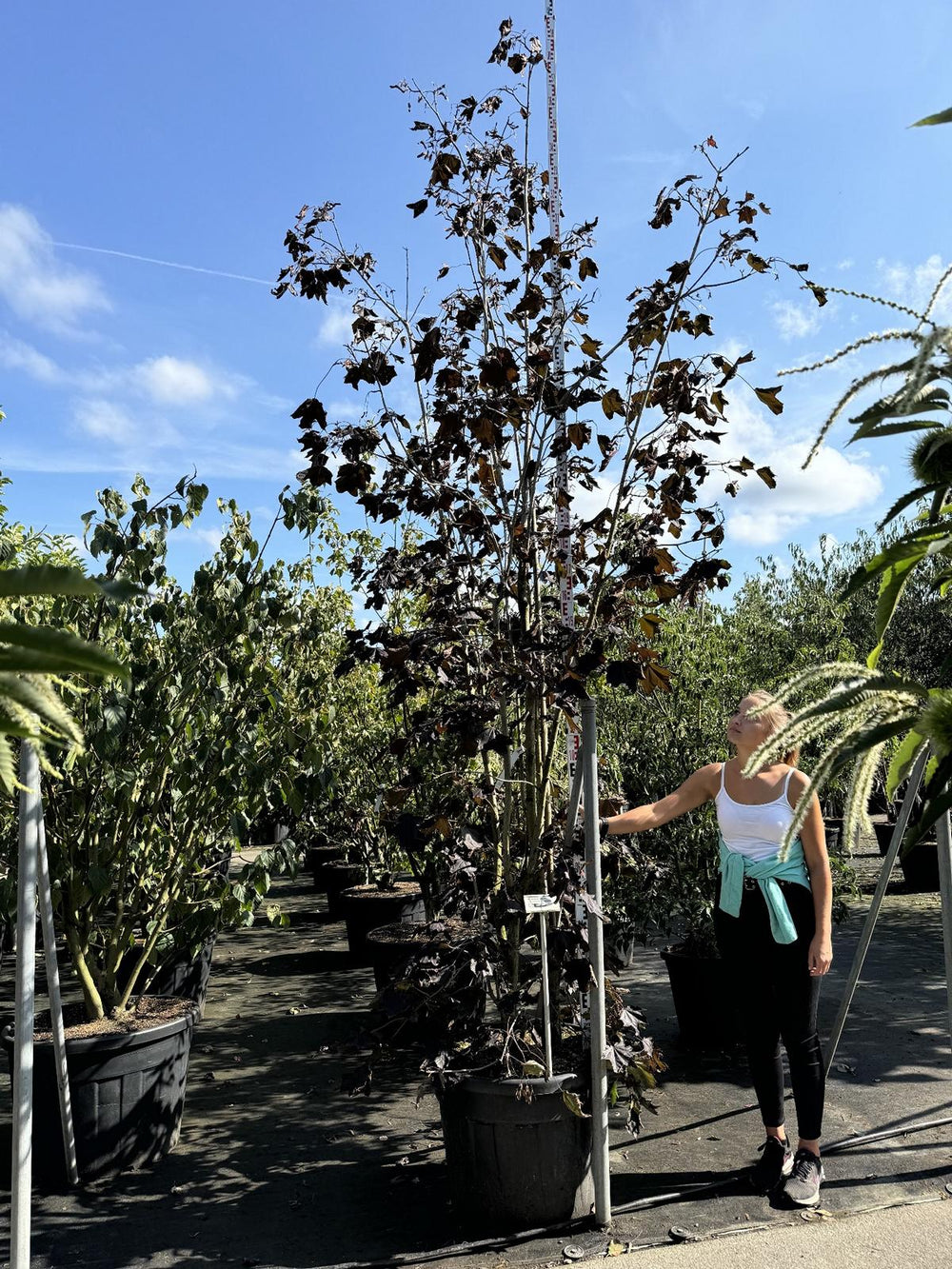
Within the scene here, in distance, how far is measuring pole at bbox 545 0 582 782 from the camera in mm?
3543

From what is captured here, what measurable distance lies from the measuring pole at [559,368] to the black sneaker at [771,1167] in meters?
1.51

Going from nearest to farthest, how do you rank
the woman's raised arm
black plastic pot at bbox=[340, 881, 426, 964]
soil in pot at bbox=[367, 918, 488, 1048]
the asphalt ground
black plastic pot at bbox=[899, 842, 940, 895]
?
the asphalt ground < soil in pot at bbox=[367, 918, 488, 1048] < the woman's raised arm < black plastic pot at bbox=[340, 881, 426, 964] < black plastic pot at bbox=[899, 842, 940, 895]

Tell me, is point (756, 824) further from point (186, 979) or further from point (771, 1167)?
point (186, 979)

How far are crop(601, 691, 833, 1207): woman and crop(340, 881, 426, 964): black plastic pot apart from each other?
3.94m

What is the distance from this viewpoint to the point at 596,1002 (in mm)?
3262

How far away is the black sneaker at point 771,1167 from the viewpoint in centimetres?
355

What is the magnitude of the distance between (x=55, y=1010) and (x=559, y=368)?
117 inches

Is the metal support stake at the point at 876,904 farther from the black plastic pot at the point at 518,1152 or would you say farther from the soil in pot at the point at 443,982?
the soil in pot at the point at 443,982

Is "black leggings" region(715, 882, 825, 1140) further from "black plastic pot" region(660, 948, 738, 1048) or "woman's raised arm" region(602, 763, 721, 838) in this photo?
"black plastic pot" region(660, 948, 738, 1048)

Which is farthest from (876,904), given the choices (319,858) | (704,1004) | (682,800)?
(319,858)

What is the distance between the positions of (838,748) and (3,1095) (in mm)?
5097

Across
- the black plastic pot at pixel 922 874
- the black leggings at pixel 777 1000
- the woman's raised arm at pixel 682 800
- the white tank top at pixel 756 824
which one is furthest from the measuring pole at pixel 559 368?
the black plastic pot at pixel 922 874

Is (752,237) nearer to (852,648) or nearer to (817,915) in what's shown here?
(817,915)

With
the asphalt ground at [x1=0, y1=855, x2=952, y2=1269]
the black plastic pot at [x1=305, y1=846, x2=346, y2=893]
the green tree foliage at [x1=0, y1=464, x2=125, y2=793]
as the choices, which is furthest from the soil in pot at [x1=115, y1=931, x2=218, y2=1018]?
the black plastic pot at [x1=305, y1=846, x2=346, y2=893]
